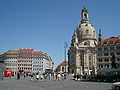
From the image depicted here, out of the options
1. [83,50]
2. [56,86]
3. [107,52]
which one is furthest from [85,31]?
[56,86]

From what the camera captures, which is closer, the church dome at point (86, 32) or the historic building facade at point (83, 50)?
the historic building facade at point (83, 50)

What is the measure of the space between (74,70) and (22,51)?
153ft

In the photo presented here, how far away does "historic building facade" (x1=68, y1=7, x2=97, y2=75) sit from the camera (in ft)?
342

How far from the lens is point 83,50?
107312mm

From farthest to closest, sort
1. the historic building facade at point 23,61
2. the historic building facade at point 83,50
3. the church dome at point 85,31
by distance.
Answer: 1. the historic building facade at point 23,61
2. the church dome at point 85,31
3. the historic building facade at point 83,50

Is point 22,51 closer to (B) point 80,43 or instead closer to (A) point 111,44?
(B) point 80,43

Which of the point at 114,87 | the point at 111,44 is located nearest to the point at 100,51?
the point at 111,44

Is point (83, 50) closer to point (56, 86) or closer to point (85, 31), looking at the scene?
point (85, 31)

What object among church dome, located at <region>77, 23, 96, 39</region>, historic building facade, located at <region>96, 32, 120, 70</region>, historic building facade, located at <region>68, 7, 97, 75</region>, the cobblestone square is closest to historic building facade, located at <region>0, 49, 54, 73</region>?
historic building facade, located at <region>68, 7, 97, 75</region>

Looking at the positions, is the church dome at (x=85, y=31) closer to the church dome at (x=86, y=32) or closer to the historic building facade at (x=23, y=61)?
the church dome at (x=86, y=32)

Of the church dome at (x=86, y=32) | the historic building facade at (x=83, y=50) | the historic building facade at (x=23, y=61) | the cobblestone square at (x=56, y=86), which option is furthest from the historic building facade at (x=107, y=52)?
the cobblestone square at (x=56, y=86)

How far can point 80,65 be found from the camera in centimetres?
10644

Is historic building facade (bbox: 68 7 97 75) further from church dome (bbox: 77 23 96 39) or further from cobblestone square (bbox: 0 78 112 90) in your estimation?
cobblestone square (bbox: 0 78 112 90)

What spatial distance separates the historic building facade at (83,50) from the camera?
342 ft
